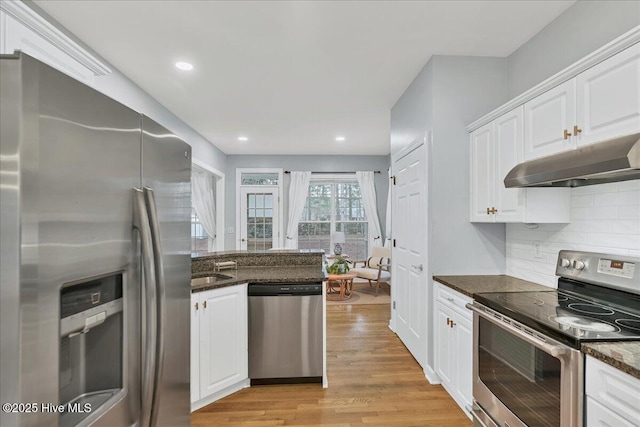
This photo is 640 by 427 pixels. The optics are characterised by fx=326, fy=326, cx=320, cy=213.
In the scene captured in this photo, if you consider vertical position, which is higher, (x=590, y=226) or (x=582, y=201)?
(x=582, y=201)

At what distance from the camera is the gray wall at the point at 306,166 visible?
6938mm

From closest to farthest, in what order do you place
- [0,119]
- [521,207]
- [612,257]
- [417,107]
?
1. [0,119]
2. [612,257]
3. [521,207]
4. [417,107]

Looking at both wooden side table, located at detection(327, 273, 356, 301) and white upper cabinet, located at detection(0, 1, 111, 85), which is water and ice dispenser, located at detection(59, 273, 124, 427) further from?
wooden side table, located at detection(327, 273, 356, 301)

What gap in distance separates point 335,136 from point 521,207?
3726 millimetres

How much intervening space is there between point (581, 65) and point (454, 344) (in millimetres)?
1852

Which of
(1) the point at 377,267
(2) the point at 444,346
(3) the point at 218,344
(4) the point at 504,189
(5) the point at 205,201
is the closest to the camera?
(4) the point at 504,189

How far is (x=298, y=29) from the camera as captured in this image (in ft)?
7.77

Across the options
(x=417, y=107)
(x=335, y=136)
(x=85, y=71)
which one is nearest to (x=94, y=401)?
(x=85, y=71)

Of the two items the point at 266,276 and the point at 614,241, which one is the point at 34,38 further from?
the point at 614,241

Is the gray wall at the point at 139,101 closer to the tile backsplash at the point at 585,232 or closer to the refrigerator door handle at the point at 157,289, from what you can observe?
the refrigerator door handle at the point at 157,289

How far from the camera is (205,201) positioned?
20.9 ft

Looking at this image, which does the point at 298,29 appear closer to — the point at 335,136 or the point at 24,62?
the point at 24,62

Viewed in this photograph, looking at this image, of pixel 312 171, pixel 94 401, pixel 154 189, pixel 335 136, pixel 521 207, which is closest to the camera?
pixel 94 401

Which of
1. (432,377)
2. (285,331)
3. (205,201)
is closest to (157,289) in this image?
(285,331)
